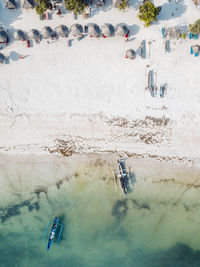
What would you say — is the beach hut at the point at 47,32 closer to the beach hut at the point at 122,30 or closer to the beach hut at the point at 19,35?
the beach hut at the point at 19,35

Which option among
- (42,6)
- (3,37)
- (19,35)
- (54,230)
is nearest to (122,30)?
(42,6)

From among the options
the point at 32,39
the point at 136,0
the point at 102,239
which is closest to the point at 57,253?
the point at 102,239

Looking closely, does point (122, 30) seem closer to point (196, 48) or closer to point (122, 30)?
point (122, 30)

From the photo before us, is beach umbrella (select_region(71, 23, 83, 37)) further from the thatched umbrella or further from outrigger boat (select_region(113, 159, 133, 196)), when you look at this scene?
outrigger boat (select_region(113, 159, 133, 196))

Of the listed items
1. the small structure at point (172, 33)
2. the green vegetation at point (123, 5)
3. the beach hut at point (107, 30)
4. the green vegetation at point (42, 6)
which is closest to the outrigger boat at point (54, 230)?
the beach hut at point (107, 30)

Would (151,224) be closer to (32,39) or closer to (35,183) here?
(35,183)

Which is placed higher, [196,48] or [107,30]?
[107,30]
